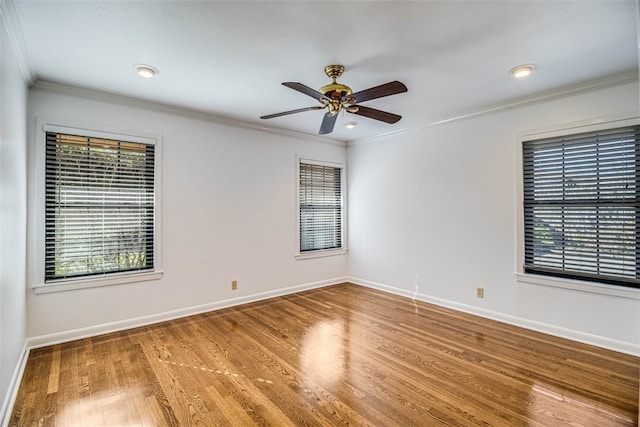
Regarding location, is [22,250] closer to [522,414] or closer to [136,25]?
[136,25]

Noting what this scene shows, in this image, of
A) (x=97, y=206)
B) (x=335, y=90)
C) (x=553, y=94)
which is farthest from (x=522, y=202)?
(x=97, y=206)

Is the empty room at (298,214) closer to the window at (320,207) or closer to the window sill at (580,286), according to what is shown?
the window sill at (580,286)

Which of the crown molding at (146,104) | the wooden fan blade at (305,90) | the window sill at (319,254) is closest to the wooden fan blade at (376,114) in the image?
the wooden fan blade at (305,90)

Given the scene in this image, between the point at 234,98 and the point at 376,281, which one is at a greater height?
the point at 234,98

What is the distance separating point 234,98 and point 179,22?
1350 millimetres

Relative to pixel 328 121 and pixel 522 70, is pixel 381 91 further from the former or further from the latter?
pixel 522 70

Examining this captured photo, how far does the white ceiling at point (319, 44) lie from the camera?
1.89m

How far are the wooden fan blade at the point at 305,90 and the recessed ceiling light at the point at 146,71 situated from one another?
126 cm

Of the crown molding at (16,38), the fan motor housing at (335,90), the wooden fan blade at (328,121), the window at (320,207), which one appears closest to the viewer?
the crown molding at (16,38)

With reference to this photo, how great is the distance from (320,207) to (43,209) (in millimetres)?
3464

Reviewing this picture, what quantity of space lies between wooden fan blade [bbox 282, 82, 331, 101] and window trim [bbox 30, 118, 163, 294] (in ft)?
6.77

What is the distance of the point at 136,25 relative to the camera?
80.6 inches

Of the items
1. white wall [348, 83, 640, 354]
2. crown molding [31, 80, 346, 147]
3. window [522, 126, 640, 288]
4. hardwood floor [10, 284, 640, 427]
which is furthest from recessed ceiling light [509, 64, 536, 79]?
crown molding [31, 80, 346, 147]

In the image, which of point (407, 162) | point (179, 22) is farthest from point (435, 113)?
point (179, 22)
